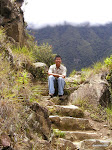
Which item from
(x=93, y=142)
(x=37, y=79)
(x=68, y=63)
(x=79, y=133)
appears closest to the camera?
(x=93, y=142)

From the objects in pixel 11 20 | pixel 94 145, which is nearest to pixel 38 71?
pixel 11 20

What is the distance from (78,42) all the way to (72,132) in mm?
11160

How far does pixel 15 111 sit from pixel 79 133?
1.73 meters

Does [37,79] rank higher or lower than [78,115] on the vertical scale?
higher

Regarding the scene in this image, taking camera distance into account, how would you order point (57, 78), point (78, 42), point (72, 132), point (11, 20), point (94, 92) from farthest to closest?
point (78, 42) < point (11, 20) < point (57, 78) < point (94, 92) < point (72, 132)

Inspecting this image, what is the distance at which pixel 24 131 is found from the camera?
1.92 m

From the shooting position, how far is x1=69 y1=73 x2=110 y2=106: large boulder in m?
4.68

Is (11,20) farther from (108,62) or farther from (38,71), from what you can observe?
(108,62)

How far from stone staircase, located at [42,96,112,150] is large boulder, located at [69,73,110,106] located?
29.7 inches

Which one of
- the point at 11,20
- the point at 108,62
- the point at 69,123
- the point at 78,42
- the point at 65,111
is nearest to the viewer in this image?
the point at 69,123

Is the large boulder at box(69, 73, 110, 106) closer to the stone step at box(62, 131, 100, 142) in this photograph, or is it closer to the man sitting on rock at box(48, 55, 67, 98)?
the man sitting on rock at box(48, 55, 67, 98)

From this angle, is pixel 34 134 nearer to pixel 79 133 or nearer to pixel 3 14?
pixel 79 133

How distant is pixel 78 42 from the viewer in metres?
13.6

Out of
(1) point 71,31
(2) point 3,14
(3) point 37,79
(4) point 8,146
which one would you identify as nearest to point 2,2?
(2) point 3,14
